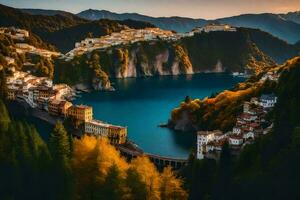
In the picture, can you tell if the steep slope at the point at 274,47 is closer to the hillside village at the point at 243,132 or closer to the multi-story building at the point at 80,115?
the multi-story building at the point at 80,115

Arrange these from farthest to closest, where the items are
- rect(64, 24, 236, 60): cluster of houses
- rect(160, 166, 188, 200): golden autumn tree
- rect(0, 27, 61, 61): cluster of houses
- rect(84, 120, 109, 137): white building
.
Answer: rect(64, 24, 236, 60): cluster of houses
rect(0, 27, 61, 61): cluster of houses
rect(84, 120, 109, 137): white building
rect(160, 166, 188, 200): golden autumn tree

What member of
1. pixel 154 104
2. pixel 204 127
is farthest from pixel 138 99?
pixel 204 127

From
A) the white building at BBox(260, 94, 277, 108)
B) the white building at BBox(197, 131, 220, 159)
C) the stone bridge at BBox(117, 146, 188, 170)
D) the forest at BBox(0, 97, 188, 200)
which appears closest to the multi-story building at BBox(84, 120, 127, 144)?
the stone bridge at BBox(117, 146, 188, 170)

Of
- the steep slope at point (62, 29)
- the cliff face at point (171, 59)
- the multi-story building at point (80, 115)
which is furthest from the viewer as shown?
the steep slope at point (62, 29)

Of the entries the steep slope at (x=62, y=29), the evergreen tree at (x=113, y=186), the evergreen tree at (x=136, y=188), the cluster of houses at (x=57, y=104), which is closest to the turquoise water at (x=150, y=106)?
the cluster of houses at (x=57, y=104)

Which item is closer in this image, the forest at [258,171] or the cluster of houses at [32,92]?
the forest at [258,171]

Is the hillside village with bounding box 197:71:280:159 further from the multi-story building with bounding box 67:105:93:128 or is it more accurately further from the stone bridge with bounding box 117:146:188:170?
the multi-story building with bounding box 67:105:93:128
